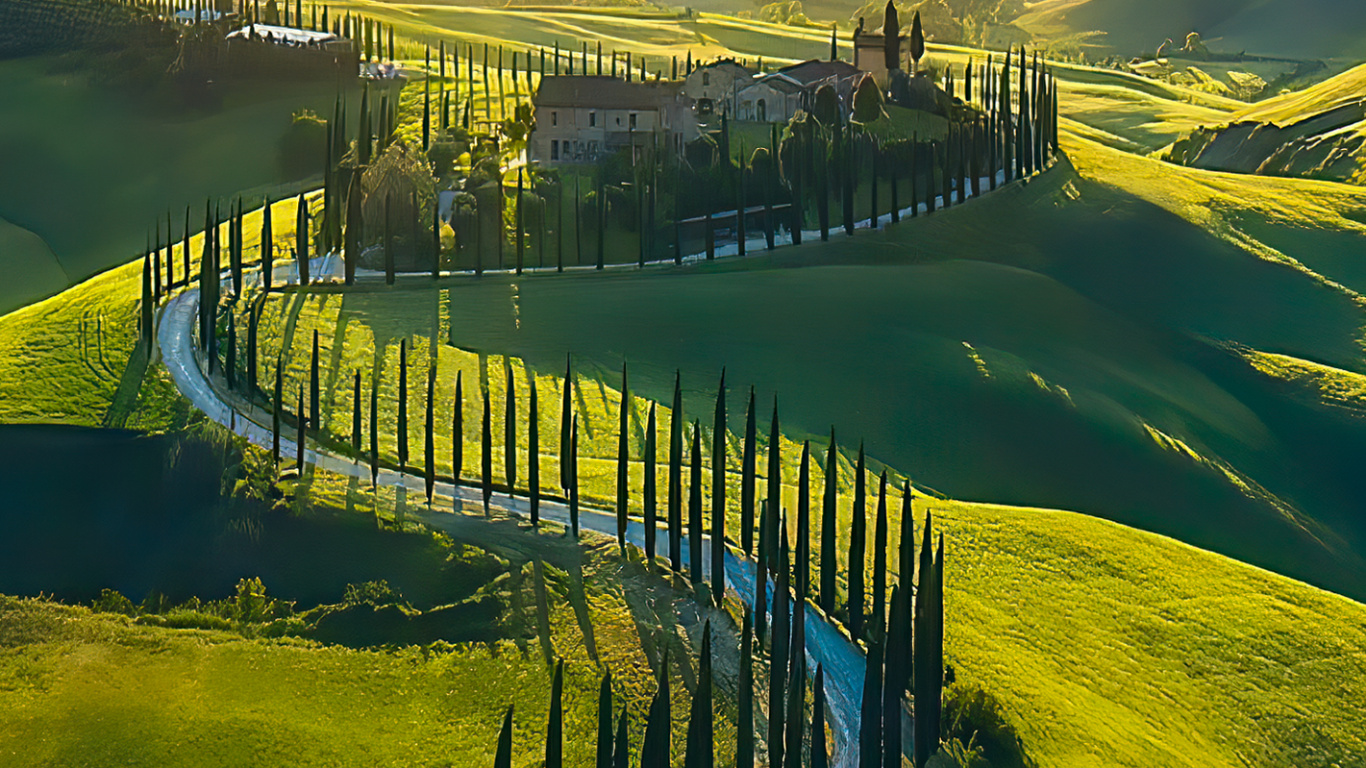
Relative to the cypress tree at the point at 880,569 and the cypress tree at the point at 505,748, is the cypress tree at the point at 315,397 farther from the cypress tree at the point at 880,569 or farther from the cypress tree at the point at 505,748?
the cypress tree at the point at 880,569

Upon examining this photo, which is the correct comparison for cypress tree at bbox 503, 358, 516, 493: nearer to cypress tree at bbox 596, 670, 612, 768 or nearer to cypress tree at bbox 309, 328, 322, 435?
cypress tree at bbox 309, 328, 322, 435

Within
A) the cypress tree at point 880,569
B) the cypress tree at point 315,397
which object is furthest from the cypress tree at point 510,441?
the cypress tree at point 880,569

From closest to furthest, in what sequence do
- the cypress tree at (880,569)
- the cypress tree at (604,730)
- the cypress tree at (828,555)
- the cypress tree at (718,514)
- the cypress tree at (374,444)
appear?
the cypress tree at (604,730), the cypress tree at (880,569), the cypress tree at (718,514), the cypress tree at (828,555), the cypress tree at (374,444)

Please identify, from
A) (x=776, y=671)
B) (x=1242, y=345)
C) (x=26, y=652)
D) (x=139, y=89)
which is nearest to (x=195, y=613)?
(x=26, y=652)

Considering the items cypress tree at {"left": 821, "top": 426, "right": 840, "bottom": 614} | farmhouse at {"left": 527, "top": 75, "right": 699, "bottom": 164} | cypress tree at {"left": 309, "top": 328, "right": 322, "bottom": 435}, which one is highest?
farmhouse at {"left": 527, "top": 75, "right": 699, "bottom": 164}

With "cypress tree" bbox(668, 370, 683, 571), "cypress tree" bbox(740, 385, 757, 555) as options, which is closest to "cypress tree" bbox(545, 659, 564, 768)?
"cypress tree" bbox(668, 370, 683, 571)

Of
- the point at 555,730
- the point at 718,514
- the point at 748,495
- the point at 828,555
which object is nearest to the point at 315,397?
the point at 718,514
